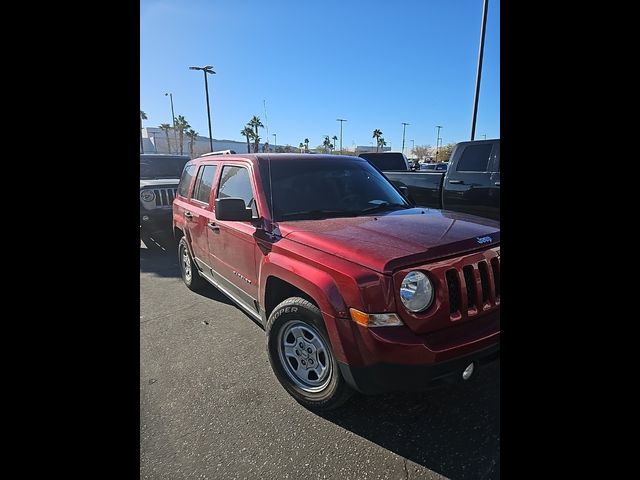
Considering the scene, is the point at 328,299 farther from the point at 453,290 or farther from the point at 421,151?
the point at 421,151

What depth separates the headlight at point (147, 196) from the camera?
642cm

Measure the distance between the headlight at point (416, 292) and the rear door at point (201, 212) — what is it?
242 cm

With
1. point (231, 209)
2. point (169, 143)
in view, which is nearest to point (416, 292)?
point (231, 209)

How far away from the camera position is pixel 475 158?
6016 millimetres

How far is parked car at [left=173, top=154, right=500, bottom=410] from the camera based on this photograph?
1.91 m

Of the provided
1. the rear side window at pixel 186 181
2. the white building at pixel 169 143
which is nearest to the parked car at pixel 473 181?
the rear side window at pixel 186 181

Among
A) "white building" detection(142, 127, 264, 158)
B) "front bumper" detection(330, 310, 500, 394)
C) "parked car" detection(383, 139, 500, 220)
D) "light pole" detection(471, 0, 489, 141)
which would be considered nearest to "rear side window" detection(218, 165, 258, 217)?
"front bumper" detection(330, 310, 500, 394)

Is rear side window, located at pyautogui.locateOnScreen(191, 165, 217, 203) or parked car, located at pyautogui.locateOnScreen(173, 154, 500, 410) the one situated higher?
rear side window, located at pyautogui.locateOnScreen(191, 165, 217, 203)

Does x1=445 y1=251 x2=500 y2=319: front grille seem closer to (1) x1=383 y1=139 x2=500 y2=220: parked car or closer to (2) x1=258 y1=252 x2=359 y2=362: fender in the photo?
(2) x1=258 y1=252 x2=359 y2=362: fender

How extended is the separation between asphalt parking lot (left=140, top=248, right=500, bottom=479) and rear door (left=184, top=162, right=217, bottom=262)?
126cm

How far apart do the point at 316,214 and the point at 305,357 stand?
3.74ft

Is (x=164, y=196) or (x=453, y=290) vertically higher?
(x=164, y=196)
